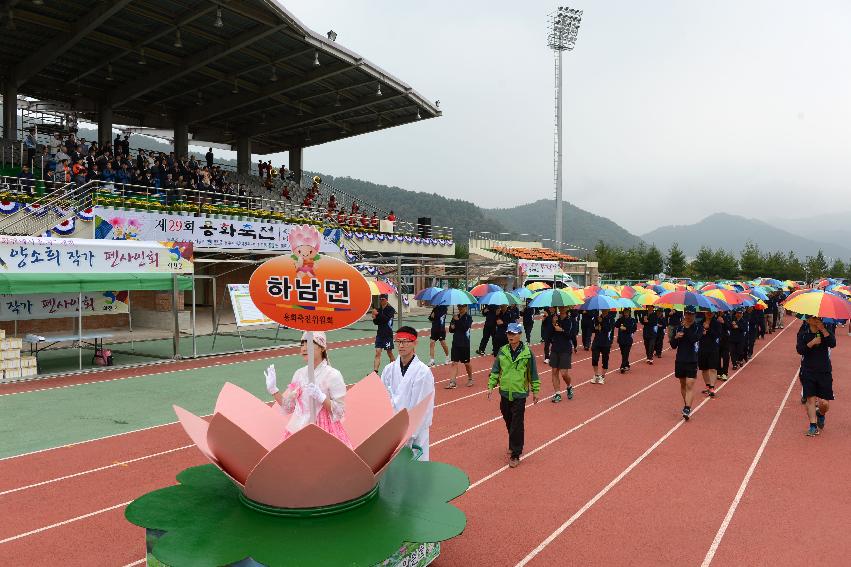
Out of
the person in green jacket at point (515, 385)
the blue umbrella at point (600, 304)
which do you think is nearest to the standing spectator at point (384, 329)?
the blue umbrella at point (600, 304)

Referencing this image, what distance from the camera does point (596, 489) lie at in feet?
20.2

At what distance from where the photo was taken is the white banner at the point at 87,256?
37.8ft

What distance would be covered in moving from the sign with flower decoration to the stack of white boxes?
1060 centimetres

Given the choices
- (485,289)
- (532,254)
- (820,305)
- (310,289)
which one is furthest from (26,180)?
(532,254)

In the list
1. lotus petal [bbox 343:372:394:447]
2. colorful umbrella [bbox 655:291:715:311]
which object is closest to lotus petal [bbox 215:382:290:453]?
lotus petal [bbox 343:372:394:447]

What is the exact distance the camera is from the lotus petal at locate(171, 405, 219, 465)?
3893mm

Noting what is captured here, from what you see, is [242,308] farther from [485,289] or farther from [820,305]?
[820,305]

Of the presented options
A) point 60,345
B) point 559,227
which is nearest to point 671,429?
point 60,345

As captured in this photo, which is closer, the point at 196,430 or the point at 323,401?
the point at 323,401

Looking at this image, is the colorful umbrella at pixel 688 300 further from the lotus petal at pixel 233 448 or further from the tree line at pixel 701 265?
the tree line at pixel 701 265

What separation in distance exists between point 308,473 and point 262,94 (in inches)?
1053

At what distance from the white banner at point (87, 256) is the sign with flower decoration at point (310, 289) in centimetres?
1017

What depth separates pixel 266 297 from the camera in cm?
401

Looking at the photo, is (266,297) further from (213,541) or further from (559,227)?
(559,227)
